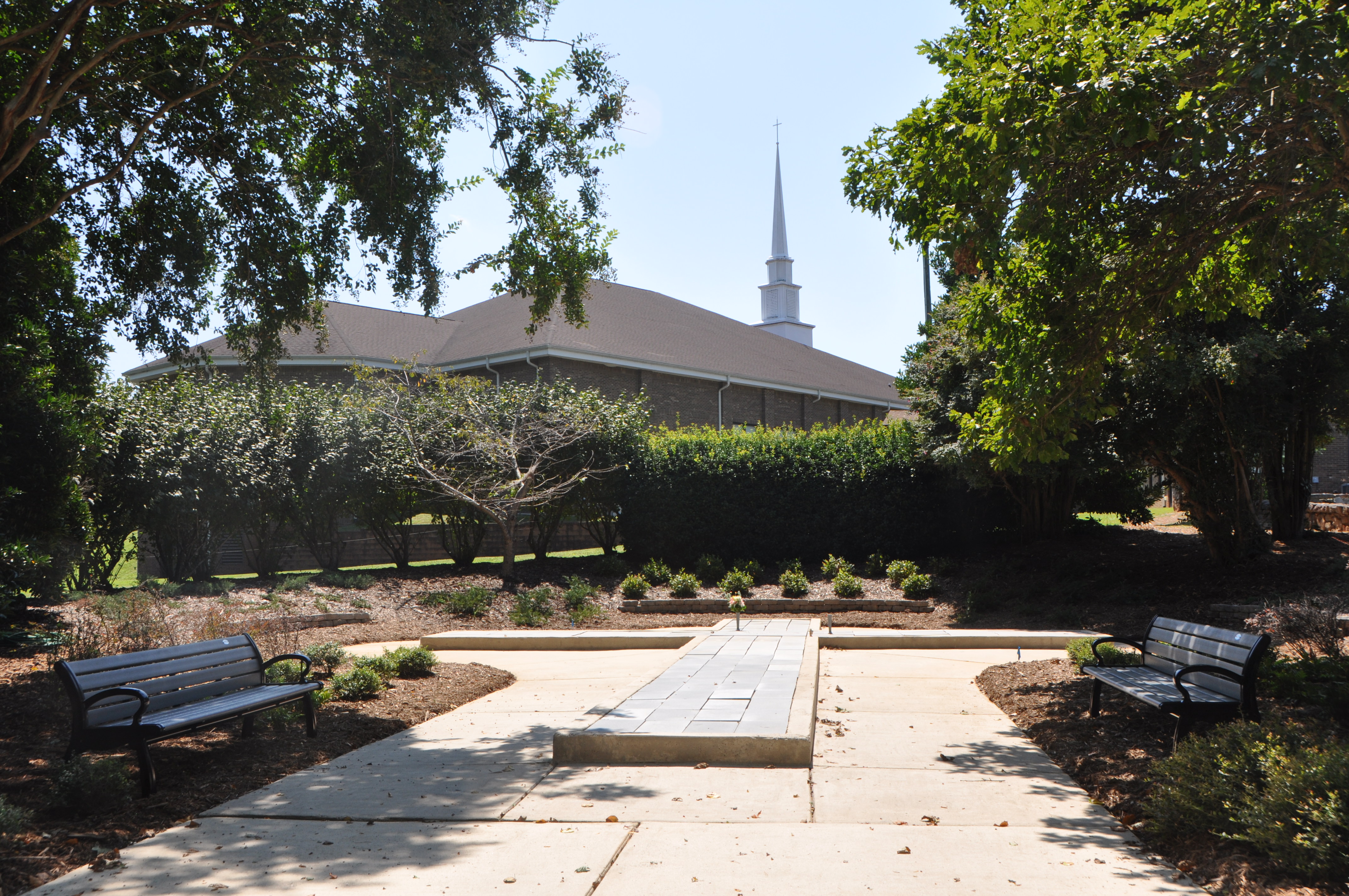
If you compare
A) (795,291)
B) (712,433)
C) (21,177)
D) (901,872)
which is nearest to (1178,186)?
(901,872)

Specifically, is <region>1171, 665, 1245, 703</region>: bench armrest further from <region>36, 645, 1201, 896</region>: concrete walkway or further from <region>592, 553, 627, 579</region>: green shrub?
<region>592, 553, 627, 579</region>: green shrub

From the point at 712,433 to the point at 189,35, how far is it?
40.4 feet

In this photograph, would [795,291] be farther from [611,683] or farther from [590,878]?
[590,878]

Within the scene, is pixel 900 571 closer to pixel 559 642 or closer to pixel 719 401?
pixel 559 642

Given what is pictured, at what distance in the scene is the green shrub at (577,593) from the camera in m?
14.9

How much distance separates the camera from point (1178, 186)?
24.9 feet

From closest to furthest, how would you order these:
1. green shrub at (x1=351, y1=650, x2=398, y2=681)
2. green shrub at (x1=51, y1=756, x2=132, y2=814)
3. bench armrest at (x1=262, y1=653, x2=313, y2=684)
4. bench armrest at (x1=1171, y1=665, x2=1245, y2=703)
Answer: green shrub at (x1=51, y1=756, x2=132, y2=814)
bench armrest at (x1=1171, y1=665, x2=1245, y2=703)
bench armrest at (x1=262, y1=653, x2=313, y2=684)
green shrub at (x1=351, y1=650, x2=398, y2=681)

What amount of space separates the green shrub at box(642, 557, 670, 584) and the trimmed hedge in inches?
54.7

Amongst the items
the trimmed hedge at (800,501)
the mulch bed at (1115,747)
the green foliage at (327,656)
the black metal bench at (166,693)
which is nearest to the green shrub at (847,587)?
the trimmed hedge at (800,501)

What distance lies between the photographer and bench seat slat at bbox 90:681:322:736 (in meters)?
5.27

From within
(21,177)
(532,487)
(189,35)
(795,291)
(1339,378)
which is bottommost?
(532,487)

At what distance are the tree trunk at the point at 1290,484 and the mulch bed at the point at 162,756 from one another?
14475mm

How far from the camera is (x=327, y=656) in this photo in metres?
8.96

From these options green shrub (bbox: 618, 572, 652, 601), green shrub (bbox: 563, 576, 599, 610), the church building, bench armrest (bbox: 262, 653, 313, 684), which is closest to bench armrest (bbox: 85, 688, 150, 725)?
bench armrest (bbox: 262, 653, 313, 684)
